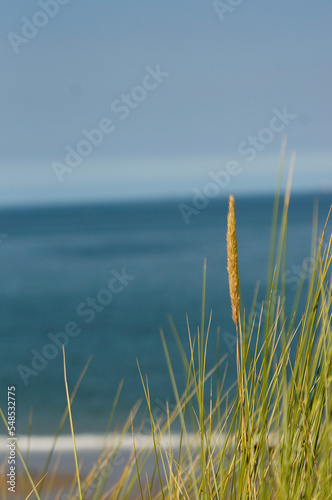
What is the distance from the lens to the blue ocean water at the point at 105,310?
1382cm

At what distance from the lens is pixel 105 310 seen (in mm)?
24156

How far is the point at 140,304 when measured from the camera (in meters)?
24.6

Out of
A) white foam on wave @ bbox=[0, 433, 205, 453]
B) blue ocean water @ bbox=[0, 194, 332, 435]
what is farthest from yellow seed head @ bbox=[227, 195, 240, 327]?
white foam on wave @ bbox=[0, 433, 205, 453]

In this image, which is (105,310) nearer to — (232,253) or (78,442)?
(78,442)

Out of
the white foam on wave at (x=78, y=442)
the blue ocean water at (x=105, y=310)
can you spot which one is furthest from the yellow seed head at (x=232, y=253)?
the white foam on wave at (x=78, y=442)

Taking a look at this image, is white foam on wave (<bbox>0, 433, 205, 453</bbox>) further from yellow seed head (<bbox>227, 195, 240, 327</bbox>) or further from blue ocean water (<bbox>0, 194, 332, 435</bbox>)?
yellow seed head (<bbox>227, 195, 240, 327</bbox>)

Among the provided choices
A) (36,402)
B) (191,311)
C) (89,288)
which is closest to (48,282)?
(89,288)

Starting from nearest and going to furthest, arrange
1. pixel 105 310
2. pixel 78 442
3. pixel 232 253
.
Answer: pixel 232 253, pixel 78 442, pixel 105 310

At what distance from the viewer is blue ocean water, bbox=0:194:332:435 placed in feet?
45.3

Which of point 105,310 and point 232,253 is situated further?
point 105,310

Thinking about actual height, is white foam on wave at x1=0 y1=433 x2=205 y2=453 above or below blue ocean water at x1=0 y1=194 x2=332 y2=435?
below

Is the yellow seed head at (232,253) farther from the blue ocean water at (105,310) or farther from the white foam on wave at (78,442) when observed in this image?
the white foam on wave at (78,442)

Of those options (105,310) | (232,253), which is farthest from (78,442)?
(105,310)

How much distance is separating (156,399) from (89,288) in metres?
15.8
